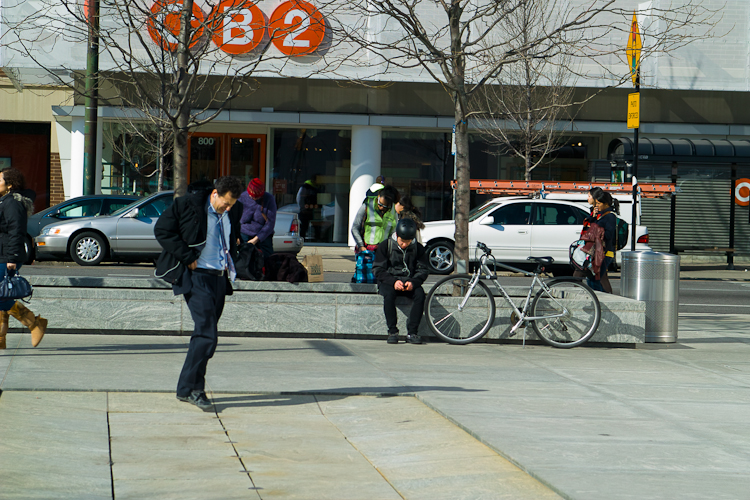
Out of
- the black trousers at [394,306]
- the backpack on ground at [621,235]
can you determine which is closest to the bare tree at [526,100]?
the backpack on ground at [621,235]

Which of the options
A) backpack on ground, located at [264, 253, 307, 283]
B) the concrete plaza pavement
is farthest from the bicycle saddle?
backpack on ground, located at [264, 253, 307, 283]

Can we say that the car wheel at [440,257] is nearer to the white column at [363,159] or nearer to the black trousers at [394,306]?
the white column at [363,159]

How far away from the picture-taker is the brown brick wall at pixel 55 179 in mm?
25345

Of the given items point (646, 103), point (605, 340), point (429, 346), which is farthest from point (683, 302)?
point (646, 103)

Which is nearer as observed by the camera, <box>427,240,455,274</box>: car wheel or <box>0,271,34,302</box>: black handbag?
<box>0,271,34,302</box>: black handbag

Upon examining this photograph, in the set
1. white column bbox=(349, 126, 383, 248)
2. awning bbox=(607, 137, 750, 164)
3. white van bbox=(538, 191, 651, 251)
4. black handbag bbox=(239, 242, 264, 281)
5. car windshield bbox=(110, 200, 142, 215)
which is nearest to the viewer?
black handbag bbox=(239, 242, 264, 281)

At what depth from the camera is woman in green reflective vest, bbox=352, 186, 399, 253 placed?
1014 cm

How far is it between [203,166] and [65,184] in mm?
4245

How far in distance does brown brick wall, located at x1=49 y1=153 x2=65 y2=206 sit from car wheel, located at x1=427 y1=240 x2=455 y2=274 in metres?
12.1

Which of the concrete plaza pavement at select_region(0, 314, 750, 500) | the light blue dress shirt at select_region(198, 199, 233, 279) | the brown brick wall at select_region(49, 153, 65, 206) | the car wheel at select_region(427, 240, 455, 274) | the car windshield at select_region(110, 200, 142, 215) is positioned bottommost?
the concrete plaza pavement at select_region(0, 314, 750, 500)

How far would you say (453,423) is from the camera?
231 inches

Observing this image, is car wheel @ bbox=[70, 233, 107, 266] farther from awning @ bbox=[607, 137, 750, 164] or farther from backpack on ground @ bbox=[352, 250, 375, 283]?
awning @ bbox=[607, 137, 750, 164]

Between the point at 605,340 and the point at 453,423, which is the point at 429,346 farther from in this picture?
the point at 453,423

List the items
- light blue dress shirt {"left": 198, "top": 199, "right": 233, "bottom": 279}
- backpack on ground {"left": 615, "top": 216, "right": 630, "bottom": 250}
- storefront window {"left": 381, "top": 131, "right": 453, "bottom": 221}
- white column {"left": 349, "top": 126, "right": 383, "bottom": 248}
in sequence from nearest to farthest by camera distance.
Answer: light blue dress shirt {"left": 198, "top": 199, "right": 233, "bottom": 279}
backpack on ground {"left": 615, "top": 216, "right": 630, "bottom": 250}
white column {"left": 349, "top": 126, "right": 383, "bottom": 248}
storefront window {"left": 381, "top": 131, "right": 453, "bottom": 221}
